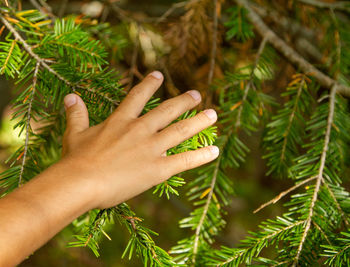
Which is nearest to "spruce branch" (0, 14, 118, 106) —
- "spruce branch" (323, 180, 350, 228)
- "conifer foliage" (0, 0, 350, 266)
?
"conifer foliage" (0, 0, 350, 266)

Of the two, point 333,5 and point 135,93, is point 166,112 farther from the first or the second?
point 333,5

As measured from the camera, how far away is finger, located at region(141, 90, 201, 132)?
714 millimetres

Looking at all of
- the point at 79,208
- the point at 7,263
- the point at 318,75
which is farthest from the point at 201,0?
the point at 7,263

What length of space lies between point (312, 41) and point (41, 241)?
5.62ft

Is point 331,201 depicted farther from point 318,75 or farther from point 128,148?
point 128,148

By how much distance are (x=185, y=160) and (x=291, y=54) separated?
2.16ft

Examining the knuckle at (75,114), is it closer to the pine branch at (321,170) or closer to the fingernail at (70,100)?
A: the fingernail at (70,100)

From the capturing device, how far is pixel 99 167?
2.08ft

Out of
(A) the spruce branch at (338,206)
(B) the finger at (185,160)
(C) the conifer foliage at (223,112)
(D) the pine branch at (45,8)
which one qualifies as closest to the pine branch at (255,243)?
(C) the conifer foliage at (223,112)

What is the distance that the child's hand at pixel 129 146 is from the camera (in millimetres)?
632

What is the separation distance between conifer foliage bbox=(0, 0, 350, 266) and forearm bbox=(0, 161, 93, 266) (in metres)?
0.13

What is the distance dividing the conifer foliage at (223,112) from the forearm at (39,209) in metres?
0.13

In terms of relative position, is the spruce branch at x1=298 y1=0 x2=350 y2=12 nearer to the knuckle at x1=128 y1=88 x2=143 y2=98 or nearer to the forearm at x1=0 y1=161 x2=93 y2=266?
the knuckle at x1=128 y1=88 x2=143 y2=98

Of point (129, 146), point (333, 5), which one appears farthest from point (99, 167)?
point (333, 5)
